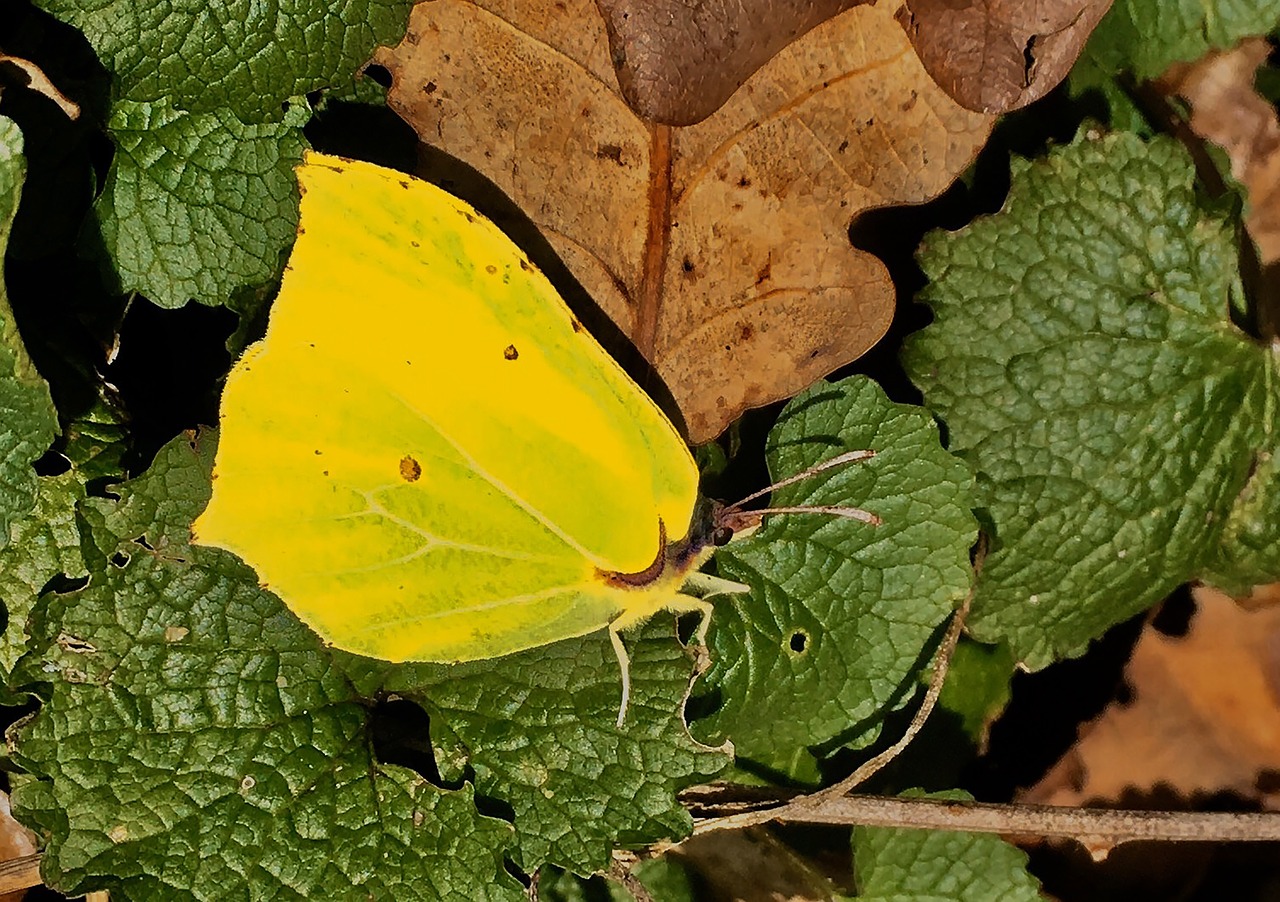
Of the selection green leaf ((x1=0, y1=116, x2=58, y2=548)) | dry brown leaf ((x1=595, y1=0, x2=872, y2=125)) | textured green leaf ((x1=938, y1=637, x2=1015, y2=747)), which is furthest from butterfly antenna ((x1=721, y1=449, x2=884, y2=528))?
green leaf ((x1=0, y1=116, x2=58, y2=548))

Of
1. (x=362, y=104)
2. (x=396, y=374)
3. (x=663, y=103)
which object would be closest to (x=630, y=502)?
(x=396, y=374)

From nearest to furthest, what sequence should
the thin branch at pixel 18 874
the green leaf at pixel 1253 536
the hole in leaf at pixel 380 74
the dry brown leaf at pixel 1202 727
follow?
the hole in leaf at pixel 380 74 → the thin branch at pixel 18 874 → the green leaf at pixel 1253 536 → the dry brown leaf at pixel 1202 727

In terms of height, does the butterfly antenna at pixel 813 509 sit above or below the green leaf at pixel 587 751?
above

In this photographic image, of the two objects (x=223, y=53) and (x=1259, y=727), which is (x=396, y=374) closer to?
(x=223, y=53)

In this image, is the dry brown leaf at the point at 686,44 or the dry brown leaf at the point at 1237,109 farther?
the dry brown leaf at the point at 1237,109

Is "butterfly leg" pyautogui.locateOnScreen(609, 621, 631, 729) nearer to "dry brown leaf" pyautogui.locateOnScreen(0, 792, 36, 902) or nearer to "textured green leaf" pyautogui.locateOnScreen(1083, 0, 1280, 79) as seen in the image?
"dry brown leaf" pyautogui.locateOnScreen(0, 792, 36, 902)

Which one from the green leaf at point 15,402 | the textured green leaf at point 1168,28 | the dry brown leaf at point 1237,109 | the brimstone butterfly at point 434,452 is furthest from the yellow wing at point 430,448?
the dry brown leaf at point 1237,109

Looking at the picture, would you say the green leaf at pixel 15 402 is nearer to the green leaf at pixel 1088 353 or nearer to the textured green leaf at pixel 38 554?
the textured green leaf at pixel 38 554

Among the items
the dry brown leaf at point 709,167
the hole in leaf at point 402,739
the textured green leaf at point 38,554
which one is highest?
the dry brown leaf at point 709,167
